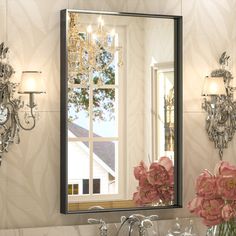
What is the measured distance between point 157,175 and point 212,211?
3.65 feet

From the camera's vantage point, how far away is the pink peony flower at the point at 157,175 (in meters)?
3.04

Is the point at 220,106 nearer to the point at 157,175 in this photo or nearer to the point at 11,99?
the point at 157,175

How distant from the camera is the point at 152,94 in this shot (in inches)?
124

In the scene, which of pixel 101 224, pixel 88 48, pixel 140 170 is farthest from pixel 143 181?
pixel 88 48

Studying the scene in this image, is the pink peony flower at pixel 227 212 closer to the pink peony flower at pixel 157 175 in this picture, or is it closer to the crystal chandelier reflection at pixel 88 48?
the pink peony flower at pixel 157 175

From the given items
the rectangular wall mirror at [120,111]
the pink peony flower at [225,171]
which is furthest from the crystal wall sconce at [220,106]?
the pink peony flower at [225,171]

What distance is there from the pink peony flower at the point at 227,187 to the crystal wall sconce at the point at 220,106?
1374mm

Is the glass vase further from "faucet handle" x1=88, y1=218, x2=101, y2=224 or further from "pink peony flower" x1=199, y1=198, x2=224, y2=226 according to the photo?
"faucet handle" x1=88, y1=218, x2=101, y2=224

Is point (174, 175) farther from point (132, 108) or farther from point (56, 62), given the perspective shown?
point (56, 62)

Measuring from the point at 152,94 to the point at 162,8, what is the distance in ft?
1.46

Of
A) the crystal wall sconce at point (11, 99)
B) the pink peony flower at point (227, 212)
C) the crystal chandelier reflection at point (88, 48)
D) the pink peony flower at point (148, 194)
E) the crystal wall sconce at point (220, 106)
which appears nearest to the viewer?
the pink peony flower at point (227, 212)

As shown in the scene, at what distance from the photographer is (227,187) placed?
1938 mm

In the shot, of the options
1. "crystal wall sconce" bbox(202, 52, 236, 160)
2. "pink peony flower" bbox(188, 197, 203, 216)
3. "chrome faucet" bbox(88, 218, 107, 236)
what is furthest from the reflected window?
"pink peony flower" bbox(188, 197, 203, 216)

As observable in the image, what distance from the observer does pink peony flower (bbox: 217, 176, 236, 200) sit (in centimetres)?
193
